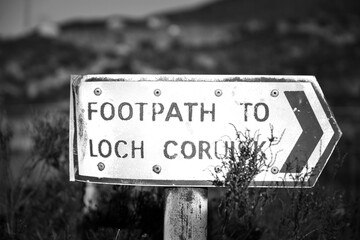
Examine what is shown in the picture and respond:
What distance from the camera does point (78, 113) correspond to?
2.21 metres

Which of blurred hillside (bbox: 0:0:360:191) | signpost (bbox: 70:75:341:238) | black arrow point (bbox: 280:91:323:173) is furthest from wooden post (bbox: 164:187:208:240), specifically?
blurred hillside (bbox: 0:0:360:191)

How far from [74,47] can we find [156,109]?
72.2 feet

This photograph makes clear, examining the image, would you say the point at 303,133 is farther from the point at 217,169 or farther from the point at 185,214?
the point at 185,214

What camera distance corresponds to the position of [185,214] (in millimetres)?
2176

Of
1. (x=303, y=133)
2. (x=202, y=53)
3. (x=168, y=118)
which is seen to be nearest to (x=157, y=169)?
(x=168, y=118)

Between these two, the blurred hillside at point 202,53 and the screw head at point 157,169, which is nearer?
the screw head at point 157,169

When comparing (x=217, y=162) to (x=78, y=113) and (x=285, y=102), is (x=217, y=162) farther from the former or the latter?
(x=78, y=113)

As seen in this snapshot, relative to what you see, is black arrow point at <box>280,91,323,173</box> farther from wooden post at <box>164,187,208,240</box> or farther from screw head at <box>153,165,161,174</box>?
screw head at <box>153,165,161,174</box>

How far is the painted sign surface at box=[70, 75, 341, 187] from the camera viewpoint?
2.16 meters

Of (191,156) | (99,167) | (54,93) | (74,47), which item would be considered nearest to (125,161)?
(99,167)

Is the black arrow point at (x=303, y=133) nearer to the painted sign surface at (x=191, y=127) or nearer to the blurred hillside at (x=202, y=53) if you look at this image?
the painted sign surface at (x=191, y=127)

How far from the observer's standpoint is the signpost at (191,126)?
216cm

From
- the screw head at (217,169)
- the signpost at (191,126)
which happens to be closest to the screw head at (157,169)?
the signpost at (191,126)

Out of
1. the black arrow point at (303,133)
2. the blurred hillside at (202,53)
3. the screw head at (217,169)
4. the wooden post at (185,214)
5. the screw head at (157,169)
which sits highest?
the blurred hillside at (202,53)
